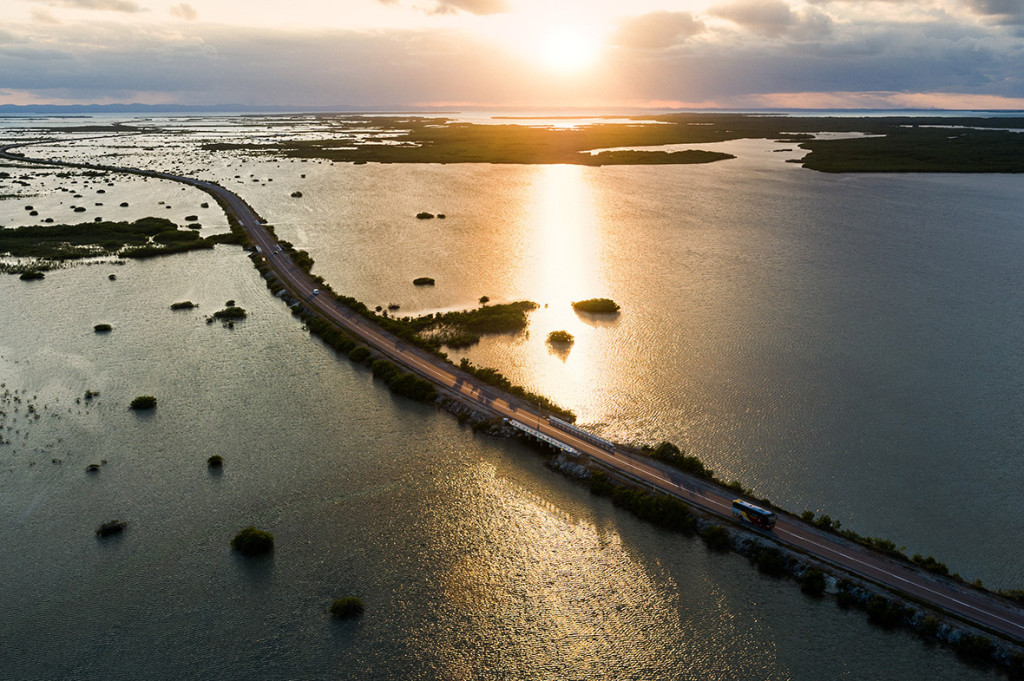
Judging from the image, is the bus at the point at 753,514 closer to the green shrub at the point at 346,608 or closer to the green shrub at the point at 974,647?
the green shrub at the point at 974,647

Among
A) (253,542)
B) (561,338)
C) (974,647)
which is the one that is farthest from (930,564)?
(561,338)

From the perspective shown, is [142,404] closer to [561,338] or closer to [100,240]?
[561,338]

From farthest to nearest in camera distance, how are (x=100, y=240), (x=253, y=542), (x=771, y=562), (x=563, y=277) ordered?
1. (x=100, y=240)
2. (x=563, y=277)
3. (x=253, y=542)
4. (x=771, y=562)

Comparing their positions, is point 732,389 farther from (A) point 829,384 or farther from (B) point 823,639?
(B) point 823,639

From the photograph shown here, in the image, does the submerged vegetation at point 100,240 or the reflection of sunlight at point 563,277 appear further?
the submerged vegetation at point 100,240

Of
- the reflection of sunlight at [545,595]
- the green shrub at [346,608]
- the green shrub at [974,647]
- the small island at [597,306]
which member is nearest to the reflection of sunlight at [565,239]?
the small island at [597,306]

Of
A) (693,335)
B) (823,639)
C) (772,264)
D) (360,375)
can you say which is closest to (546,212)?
(772,264)
